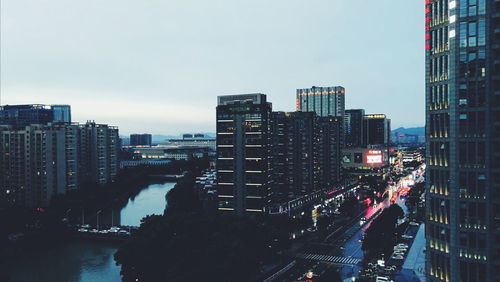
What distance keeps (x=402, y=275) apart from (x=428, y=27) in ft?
119

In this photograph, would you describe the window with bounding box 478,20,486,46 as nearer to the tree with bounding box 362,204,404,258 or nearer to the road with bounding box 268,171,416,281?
the road with bounding box 268,171,416,281

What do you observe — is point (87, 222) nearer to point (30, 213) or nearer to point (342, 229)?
point (30, 213)

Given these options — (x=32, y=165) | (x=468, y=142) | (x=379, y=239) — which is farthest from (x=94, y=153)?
(x=468, y=142)

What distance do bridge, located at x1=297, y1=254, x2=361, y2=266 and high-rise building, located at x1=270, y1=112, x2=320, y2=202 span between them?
28.7 m

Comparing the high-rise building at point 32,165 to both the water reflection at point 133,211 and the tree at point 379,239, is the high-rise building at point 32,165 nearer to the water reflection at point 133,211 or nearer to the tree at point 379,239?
the water reflection at point 133,211

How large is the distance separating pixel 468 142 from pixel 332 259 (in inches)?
1472

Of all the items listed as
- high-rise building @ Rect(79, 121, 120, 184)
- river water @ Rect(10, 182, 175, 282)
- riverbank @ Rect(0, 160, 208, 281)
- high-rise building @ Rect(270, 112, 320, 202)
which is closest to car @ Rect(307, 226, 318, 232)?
high-rise building @ Rect(270, 112, 320, 202)

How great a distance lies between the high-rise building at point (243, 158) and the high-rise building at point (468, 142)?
5444 centimetres

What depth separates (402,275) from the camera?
203 ft

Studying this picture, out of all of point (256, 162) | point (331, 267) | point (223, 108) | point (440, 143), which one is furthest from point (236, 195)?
point (440, 143)

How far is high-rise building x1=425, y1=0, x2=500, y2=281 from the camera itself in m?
40.0

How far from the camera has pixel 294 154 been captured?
413 feet

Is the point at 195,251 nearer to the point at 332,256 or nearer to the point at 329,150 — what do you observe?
the point at 332,256

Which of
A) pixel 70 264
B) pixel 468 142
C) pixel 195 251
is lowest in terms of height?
pixel 70 264
